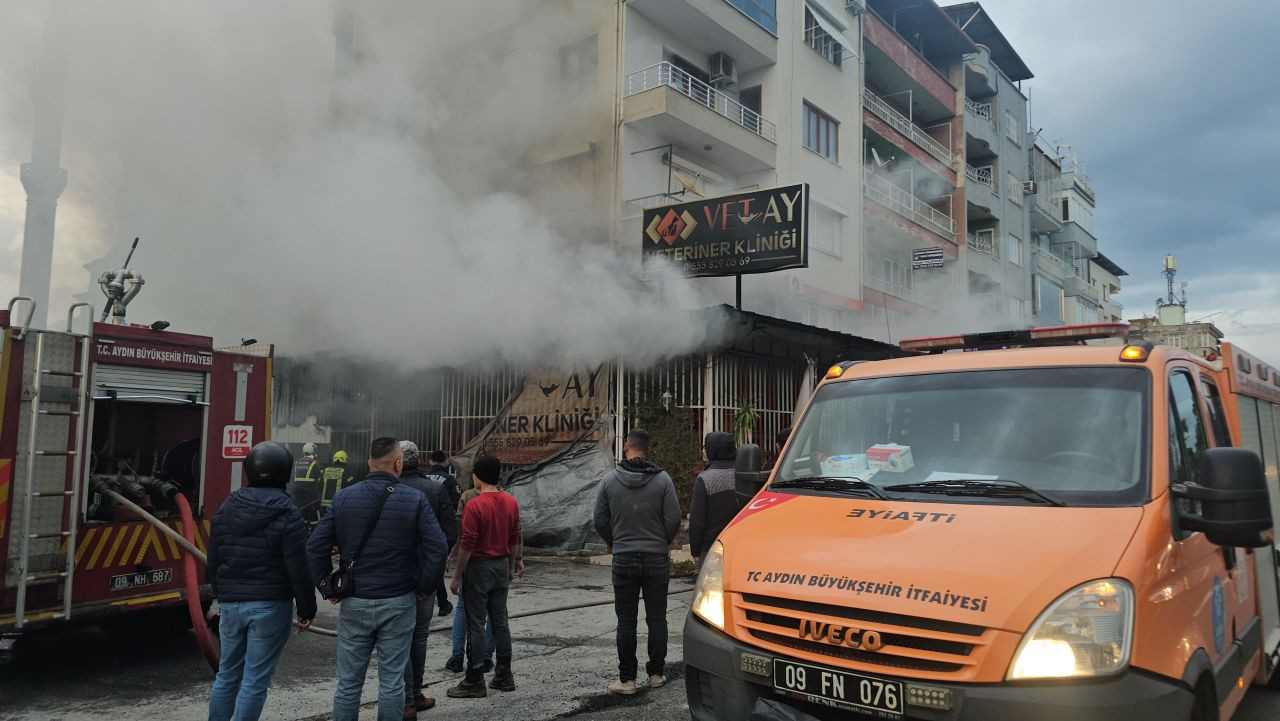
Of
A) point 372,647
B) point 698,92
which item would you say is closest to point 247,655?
point 372,647

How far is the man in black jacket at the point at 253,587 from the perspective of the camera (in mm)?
3914

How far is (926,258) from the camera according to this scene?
2383 cm

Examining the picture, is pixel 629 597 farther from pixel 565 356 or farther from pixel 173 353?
pixel 565 356

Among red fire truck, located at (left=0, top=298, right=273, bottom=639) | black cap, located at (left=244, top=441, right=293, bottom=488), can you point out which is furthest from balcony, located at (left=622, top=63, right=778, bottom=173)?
black cap, located at (left=244, top=441, right=293, bottom=488)

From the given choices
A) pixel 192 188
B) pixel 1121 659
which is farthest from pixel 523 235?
pixel 1121 659

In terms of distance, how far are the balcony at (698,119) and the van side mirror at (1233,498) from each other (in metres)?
12.8

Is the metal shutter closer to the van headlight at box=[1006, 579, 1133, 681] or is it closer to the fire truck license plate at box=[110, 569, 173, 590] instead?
the fire truck license plate at box=[110, 569, 173, 590]

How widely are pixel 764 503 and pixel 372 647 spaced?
199cm

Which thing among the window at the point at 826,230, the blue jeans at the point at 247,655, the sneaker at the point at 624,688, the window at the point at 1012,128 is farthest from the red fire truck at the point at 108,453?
the window at the point at 1012,128

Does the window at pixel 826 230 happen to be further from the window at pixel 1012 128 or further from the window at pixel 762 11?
the window at pixel 1012 128

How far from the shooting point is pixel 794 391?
Result: 14.5 meters

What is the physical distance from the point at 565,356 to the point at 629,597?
7.72 m

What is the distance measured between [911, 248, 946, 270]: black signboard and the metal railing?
7.51m

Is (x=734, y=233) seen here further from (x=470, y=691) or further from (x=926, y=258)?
(x=926, y=258)
